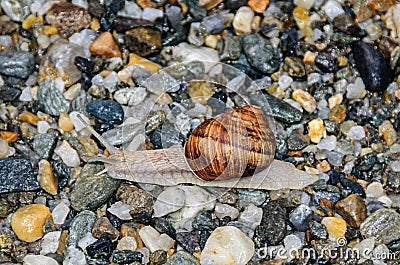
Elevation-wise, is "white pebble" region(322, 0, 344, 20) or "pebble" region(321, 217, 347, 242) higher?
"white pebble" region(322, 0, 344, 20)

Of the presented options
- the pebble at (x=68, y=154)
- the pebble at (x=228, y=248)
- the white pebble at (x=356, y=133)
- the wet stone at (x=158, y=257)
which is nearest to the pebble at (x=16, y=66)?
the pebble at (x=68, y=154)

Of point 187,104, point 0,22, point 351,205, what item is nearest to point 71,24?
point 0,22

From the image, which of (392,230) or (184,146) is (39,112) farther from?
(392,230)

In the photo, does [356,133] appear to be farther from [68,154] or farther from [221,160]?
[68,154]

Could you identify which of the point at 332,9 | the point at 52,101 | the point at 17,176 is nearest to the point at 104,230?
the point at 17,176

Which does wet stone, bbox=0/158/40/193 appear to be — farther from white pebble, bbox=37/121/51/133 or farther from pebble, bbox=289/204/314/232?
pebble, bbox=289/204/314/232

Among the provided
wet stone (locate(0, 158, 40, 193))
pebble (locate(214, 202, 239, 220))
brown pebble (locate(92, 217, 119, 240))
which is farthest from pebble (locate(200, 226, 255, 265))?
wet stone (locate(0, 158, 40, 193))

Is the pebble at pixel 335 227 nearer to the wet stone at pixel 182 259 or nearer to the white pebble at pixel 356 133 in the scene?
the white pebble at pixel 356 133
